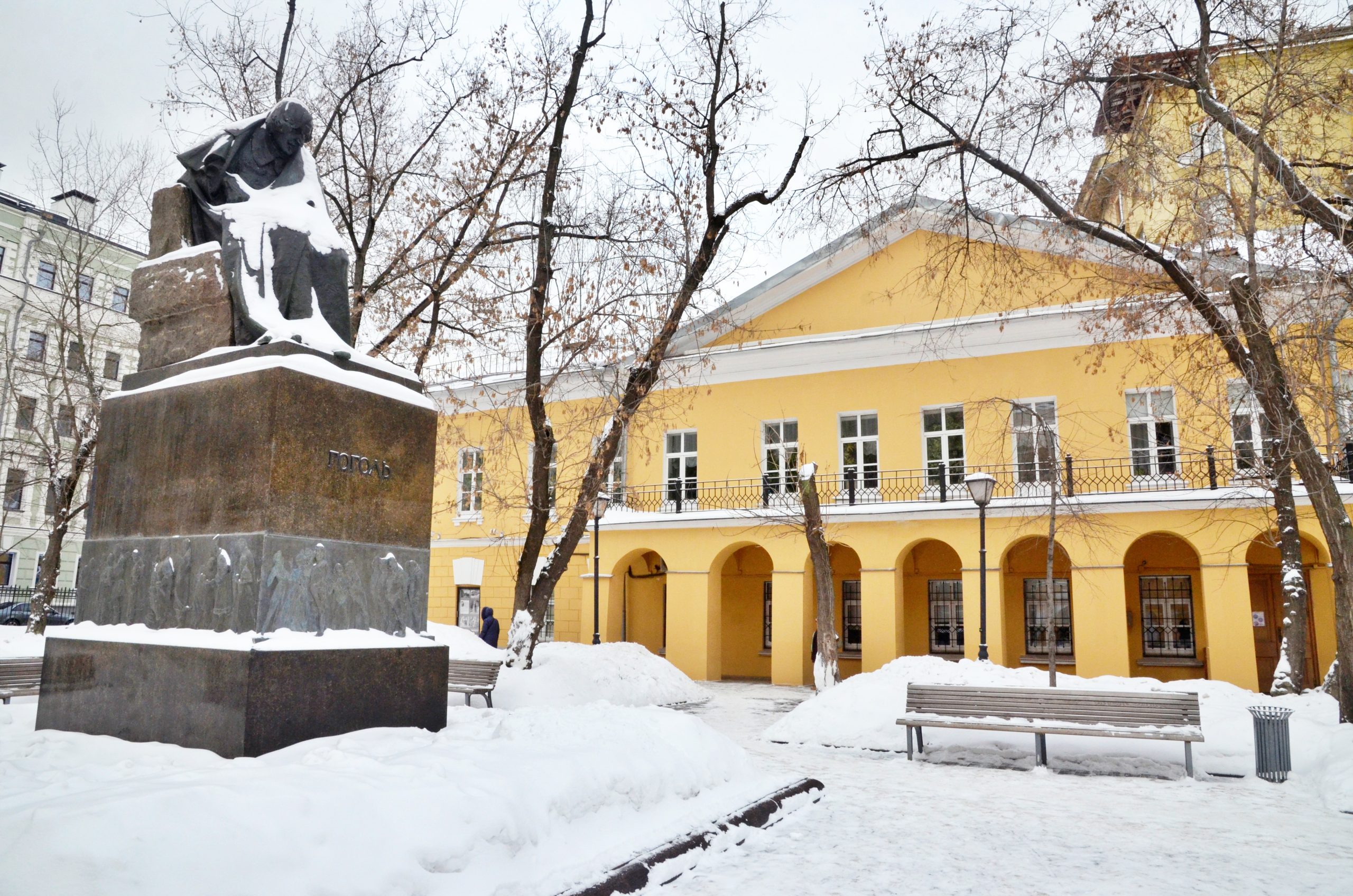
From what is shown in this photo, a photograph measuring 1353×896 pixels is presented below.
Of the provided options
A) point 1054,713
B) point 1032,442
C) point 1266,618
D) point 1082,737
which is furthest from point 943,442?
point 1054,713

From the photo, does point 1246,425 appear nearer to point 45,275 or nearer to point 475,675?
point 475,675

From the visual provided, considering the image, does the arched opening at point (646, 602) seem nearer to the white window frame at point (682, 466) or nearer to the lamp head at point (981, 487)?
the white window frame at point (682, 466)

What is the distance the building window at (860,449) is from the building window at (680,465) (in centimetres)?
367

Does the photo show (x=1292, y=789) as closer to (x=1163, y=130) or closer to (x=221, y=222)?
(x=1163, y=130)

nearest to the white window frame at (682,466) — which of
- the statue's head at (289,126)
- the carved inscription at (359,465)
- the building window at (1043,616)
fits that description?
the building window at (1043,616)

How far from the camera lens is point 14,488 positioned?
1769cm

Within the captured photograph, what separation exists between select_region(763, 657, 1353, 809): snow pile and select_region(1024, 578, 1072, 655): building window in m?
7.82

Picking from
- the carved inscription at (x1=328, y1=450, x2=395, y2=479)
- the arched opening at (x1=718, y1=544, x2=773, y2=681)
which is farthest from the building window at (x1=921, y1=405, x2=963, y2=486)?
the carved inscription at (x1=328, y1=450, x2=395, y2=479)

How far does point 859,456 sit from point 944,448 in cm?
188

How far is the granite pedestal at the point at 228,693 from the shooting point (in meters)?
4.27

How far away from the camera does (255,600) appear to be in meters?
4.41

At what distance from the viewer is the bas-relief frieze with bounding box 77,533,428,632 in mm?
4484

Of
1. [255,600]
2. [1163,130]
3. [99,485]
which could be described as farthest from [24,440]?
[1163,130]

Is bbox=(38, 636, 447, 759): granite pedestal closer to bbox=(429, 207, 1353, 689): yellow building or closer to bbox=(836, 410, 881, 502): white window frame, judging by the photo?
bbox=(429, 207, 1353, 689): yellow building
